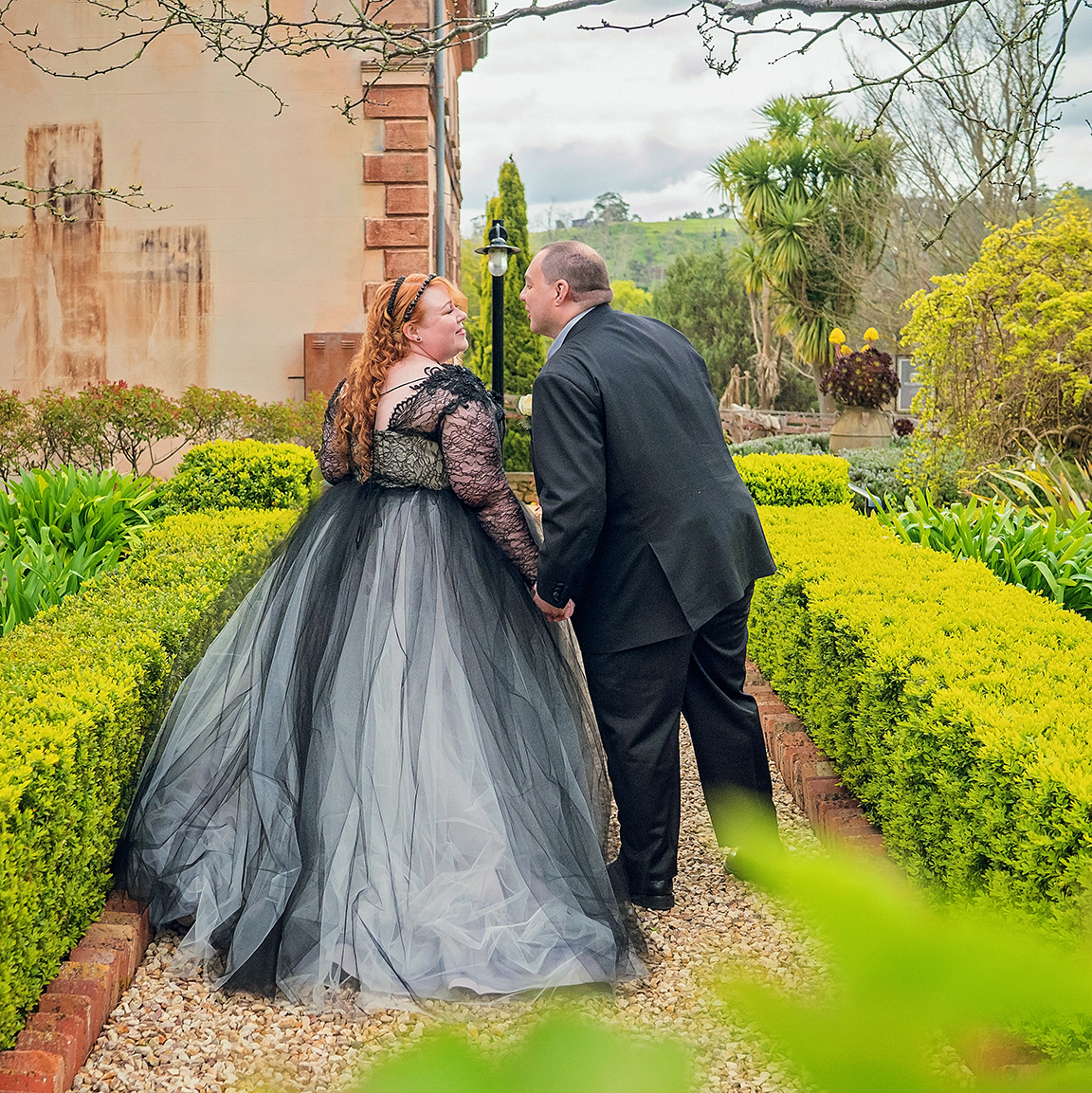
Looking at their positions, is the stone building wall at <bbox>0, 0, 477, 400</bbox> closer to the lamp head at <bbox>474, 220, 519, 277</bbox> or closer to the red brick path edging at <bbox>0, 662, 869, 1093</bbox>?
the lamp head at <bbox>474, 220, 519, 277</bbox>

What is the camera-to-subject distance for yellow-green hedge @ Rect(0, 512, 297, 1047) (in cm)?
229

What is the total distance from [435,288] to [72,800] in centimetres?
186

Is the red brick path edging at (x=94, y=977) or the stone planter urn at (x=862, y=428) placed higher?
the stone planter urn at (x=862, y=428)

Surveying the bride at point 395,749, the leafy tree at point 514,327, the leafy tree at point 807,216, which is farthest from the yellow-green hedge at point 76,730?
the leafy tree at point 807,216

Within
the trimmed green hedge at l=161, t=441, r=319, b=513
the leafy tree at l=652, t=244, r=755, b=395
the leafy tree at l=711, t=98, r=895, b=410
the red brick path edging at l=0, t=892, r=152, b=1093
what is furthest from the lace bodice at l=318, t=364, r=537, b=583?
the leafy tree at l=652, t=244, r=755, b=395

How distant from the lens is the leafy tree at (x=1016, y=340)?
8352mm

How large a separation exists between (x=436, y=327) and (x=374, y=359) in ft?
0.73

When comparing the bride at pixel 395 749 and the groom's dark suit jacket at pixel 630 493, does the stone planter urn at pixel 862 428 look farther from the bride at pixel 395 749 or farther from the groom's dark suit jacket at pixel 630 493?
the bride at pixel 395 749

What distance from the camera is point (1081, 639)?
3.23 m

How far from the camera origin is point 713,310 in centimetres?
3256

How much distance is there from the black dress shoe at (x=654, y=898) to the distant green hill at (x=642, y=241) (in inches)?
2813

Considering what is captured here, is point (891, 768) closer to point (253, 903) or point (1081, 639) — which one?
point (1081, 639)

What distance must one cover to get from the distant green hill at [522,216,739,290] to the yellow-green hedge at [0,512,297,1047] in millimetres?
70959

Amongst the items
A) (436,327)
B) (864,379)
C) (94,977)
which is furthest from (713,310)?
(94,977)
